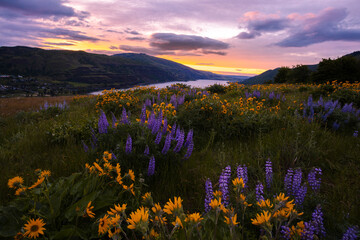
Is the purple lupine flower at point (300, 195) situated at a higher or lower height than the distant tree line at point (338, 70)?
lower

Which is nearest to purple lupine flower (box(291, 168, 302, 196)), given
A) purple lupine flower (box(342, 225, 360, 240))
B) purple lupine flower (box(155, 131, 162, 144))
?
purple lupine flower (box(342, 225, 360, 240))

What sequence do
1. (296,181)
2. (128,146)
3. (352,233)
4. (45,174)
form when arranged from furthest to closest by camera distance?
(128,146), (296,181), (45,174), (352,233)

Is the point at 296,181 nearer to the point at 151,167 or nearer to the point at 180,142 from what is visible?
the point at 180,142

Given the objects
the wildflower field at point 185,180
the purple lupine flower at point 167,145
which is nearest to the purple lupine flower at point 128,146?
the wildflower field at point 185,180

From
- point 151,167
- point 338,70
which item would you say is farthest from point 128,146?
point 338,70

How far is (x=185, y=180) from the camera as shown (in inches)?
111

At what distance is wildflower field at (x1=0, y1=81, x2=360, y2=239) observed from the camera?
1409mm

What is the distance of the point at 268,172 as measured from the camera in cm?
232

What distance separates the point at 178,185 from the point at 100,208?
1.10 m

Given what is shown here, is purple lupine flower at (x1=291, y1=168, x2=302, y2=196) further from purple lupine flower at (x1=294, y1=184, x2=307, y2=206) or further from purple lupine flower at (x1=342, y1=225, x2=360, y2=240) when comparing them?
purple lupine flower at (x1=342, y1=225, x2=360, y2=240)

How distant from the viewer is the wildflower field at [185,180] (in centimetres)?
141

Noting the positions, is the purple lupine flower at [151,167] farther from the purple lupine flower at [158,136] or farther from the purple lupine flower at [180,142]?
the purple lupine flower at [180,142]

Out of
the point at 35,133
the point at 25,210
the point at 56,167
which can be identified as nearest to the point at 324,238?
the point at 25,210

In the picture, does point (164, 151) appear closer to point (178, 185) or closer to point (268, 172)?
point (178, 185)
